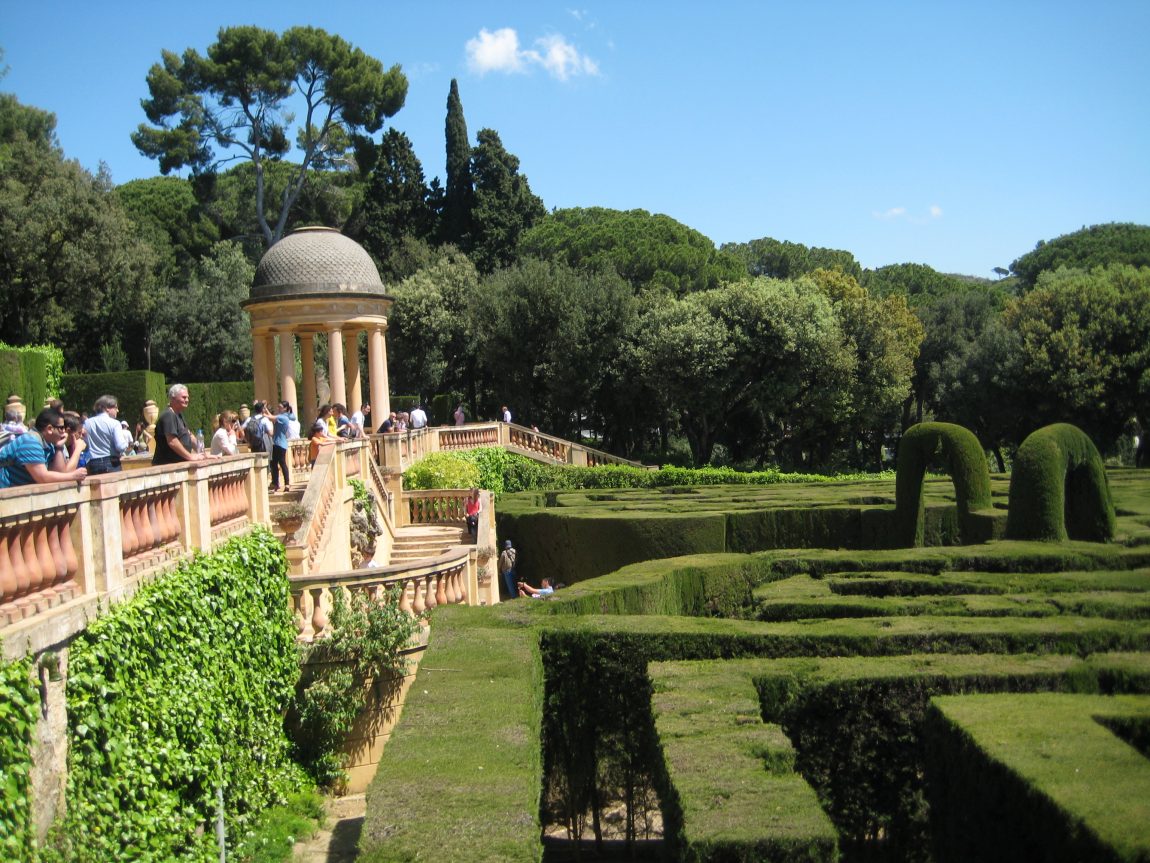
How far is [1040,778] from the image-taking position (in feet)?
23.8

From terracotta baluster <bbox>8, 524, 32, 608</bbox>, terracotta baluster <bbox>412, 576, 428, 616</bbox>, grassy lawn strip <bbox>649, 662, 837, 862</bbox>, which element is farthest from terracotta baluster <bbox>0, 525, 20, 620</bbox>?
terracotta baluster <bbox>412, 576, 428, 616</bbox>

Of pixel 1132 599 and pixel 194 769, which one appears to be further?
pixel 1132 599

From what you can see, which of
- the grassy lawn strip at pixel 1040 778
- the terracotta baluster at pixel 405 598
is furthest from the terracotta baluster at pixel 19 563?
the terracotta baluster at pixel 405 598

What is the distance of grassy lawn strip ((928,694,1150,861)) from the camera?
6590mm

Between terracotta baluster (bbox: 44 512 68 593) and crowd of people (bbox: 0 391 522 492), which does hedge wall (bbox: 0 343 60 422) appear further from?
terracotta baluster (bbox: 44 512 68 593)

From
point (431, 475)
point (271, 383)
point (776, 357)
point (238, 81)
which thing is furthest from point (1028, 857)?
point (238, 81)

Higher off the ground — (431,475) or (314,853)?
(431,475)

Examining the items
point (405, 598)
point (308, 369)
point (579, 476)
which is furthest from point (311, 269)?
point (405, 598)

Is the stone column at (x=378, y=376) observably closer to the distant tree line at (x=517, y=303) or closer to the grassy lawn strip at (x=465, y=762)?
the distant tree line at (x=517, y=303)

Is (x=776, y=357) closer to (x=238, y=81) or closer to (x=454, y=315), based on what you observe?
(x=454, y=315)

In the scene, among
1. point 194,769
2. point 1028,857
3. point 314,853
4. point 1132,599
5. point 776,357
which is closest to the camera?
point 1028,857

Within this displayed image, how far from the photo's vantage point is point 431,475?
30.3 metres

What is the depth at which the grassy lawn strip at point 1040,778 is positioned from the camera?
21.6 ft

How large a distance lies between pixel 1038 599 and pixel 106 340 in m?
49.2
